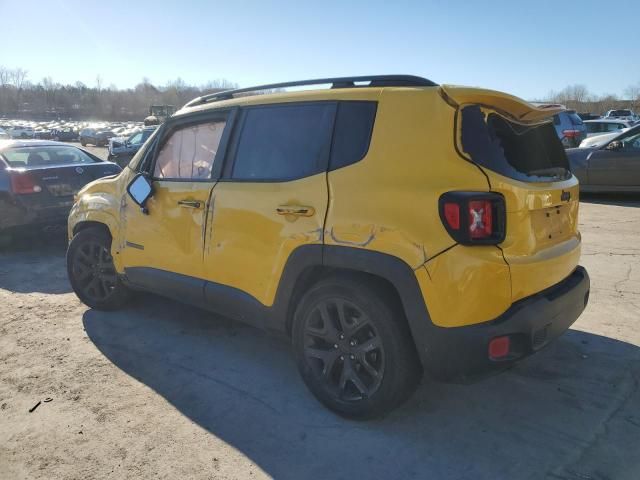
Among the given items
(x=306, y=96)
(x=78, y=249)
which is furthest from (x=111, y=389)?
(x=306, y=96)

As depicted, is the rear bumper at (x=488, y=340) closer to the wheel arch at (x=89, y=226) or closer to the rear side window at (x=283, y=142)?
the rear side window at (x=283, y=142)

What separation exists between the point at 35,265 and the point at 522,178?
6286 millimetres

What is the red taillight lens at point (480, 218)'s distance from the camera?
2.48 meters

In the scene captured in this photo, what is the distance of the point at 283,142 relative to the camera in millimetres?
3301

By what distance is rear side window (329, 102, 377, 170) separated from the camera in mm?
2889

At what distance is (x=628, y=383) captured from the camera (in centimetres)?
331

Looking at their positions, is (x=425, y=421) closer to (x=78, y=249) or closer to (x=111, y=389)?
(x=111, y=389)

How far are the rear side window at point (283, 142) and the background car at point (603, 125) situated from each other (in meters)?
17.9

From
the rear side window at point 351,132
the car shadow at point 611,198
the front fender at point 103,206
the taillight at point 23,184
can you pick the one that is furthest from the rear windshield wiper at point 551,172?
the car shadow at point 611,198

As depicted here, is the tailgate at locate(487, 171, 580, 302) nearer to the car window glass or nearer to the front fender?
the car window glass

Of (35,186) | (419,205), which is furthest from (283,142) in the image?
(35,186)

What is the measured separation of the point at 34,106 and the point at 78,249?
12291 centimetres

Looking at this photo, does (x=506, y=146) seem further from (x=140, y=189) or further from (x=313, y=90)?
(x=140, y=189)

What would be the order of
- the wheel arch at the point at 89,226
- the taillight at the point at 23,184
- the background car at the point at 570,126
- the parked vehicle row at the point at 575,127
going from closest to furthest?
the wheel arch at the point at 89,226, the taillight at the point at 23,184, the parked vehicle row at the point at 575,127, the background car at the point at 570,126
